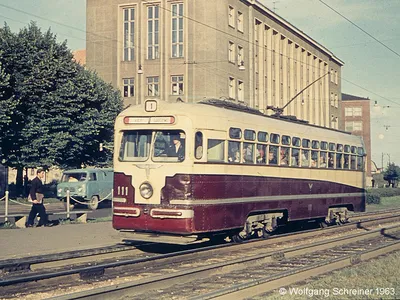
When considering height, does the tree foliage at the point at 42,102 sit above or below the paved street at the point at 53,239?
above

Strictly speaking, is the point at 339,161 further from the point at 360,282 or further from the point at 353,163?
the point at 360,282

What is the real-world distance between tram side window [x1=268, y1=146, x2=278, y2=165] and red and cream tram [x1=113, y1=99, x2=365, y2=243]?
0.08 ft

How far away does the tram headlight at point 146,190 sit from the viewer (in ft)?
43.2

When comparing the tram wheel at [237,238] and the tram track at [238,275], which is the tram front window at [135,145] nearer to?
the tram track at [238,275]

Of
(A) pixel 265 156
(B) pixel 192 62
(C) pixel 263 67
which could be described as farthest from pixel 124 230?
(C) pixel 263 67

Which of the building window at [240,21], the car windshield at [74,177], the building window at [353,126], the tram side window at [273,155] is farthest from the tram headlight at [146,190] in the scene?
the building window at [353,126]

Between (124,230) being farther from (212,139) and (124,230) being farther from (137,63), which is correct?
(137,63)

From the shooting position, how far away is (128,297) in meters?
9.20

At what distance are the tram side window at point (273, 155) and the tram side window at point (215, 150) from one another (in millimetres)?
2313

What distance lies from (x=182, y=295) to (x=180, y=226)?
10.9 feet

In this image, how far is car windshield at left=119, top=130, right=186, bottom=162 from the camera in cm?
1312

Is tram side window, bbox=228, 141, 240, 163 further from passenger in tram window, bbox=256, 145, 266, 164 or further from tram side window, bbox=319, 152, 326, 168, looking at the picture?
tram side window, bbox=319, 152, 326, 168

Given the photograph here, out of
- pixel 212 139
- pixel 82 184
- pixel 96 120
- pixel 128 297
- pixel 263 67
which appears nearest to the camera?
pixel 128 297

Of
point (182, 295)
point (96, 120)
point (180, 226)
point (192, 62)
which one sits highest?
point (192, 62)
